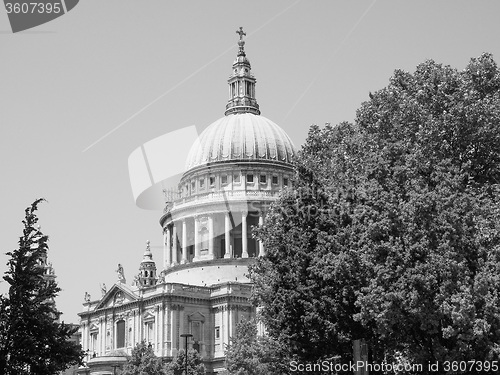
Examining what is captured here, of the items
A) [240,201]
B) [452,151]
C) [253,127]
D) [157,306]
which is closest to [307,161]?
[452,151]

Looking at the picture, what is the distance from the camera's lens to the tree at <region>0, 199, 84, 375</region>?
35.6m

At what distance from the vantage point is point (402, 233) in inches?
1297

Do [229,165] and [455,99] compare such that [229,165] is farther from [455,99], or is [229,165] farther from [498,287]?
[498,287]

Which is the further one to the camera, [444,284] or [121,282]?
[121,282]

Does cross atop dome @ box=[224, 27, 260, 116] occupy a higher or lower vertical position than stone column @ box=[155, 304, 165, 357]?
higher

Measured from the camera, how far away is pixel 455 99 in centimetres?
3959

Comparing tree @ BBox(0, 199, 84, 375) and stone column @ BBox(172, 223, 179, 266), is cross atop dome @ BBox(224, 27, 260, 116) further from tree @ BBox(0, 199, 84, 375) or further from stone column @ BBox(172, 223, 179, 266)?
tree @ BBox(0, 199, 84, 375)

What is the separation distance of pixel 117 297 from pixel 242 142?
2670 centimetres

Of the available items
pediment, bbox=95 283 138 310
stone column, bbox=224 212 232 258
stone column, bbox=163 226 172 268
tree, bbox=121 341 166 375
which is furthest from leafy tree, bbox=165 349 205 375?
stone column, bbox=163 226 172 268

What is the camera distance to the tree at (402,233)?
3127 centimetres

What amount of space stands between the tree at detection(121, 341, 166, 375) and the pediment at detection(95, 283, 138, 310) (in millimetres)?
17985

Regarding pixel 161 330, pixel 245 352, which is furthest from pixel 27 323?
pixel 161 330

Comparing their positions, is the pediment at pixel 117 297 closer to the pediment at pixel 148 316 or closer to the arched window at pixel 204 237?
the pediment at pixel 148 316

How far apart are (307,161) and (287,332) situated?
10.2 metres
